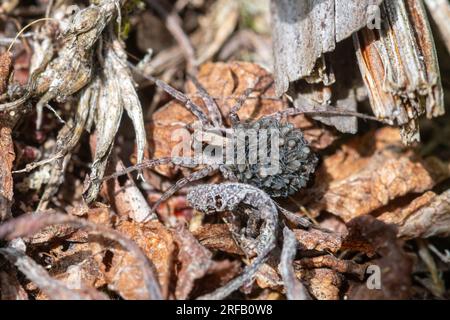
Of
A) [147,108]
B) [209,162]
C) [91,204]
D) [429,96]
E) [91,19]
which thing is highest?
[91,19]

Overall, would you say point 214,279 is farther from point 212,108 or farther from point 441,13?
point 441,13

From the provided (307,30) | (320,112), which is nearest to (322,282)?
(320,112)

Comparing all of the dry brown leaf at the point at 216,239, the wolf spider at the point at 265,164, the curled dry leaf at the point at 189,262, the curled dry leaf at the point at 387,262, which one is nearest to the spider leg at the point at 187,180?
the wolf spider at the point at 265,164

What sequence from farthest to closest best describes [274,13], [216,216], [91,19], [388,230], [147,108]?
[147,108] < [274,13] < [216,216] < [91,19] < [388,230]

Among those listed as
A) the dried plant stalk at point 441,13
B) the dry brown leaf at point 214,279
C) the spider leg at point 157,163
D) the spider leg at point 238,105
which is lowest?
the dry brown leaf at point 214,279

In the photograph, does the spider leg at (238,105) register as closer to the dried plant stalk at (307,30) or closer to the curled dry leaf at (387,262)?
the dried plant stalk at (307,30)
